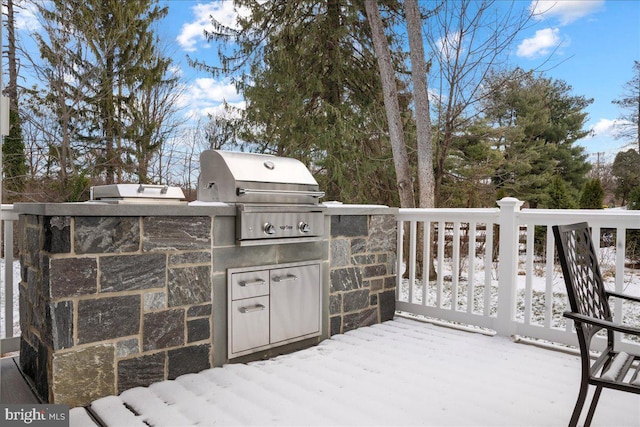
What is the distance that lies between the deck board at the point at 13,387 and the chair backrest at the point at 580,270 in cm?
261

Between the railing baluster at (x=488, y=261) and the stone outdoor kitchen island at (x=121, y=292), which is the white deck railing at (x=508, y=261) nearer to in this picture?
the railing baluster at (x=488, y=261)

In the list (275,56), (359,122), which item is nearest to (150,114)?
(275,56)

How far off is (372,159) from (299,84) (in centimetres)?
183

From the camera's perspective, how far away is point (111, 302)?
7.84 ft

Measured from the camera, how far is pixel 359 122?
7.92 meters

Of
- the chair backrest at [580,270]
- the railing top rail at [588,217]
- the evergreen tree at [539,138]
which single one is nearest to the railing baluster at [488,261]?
the railing top rail at [588,217]

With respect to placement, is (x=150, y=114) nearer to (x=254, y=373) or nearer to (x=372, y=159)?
(x=372, y=159)

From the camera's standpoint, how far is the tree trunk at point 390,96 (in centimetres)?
675

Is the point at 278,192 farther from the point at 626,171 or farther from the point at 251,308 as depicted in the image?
the point at 626,171

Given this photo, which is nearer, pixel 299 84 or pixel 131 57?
pixel 299 84

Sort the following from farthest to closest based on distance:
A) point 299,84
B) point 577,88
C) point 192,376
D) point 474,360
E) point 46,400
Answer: point 577,88 → point 299,84 → point 474,360 → point 192,376 → point 46,400

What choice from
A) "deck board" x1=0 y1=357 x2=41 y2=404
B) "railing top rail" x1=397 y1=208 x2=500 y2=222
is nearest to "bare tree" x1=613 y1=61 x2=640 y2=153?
"railing top rail" x1=397 y1=208 x2=500 y2=222

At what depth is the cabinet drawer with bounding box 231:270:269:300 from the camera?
2.89 m

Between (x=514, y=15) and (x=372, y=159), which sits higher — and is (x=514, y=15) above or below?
above
